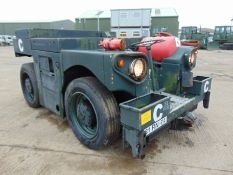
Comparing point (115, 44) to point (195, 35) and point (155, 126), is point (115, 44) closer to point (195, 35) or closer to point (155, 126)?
point (155, 126)

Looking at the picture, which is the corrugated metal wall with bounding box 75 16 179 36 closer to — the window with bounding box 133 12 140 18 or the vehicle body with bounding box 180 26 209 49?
the vehicle body with bounding box 180 26 209 49

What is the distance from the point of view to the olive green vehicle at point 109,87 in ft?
6.67

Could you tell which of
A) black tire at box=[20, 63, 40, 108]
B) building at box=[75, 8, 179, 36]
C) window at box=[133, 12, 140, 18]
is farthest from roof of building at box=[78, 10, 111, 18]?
black tire at box=[20, 63, 40, 108]

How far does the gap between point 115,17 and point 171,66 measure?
18.7 m

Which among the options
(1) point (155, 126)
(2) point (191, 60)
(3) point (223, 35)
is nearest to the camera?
(1) point (155, 126)

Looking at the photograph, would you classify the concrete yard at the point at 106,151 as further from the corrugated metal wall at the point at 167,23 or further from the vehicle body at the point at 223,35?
the corrugated metal wall at the point at 167,23

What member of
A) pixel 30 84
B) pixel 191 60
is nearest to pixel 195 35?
pixel 191 60

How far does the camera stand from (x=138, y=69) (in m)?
2.18

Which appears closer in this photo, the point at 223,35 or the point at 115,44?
the point at 115,44

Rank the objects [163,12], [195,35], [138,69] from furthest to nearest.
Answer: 1. [163,12]
2. [195,35]
3. [138,69]

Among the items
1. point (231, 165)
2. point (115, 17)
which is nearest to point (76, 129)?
point (231, 165)

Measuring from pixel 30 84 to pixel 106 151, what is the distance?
203cm

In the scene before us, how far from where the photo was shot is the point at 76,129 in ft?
9.16

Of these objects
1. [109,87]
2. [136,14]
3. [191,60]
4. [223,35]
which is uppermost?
[136,14]
